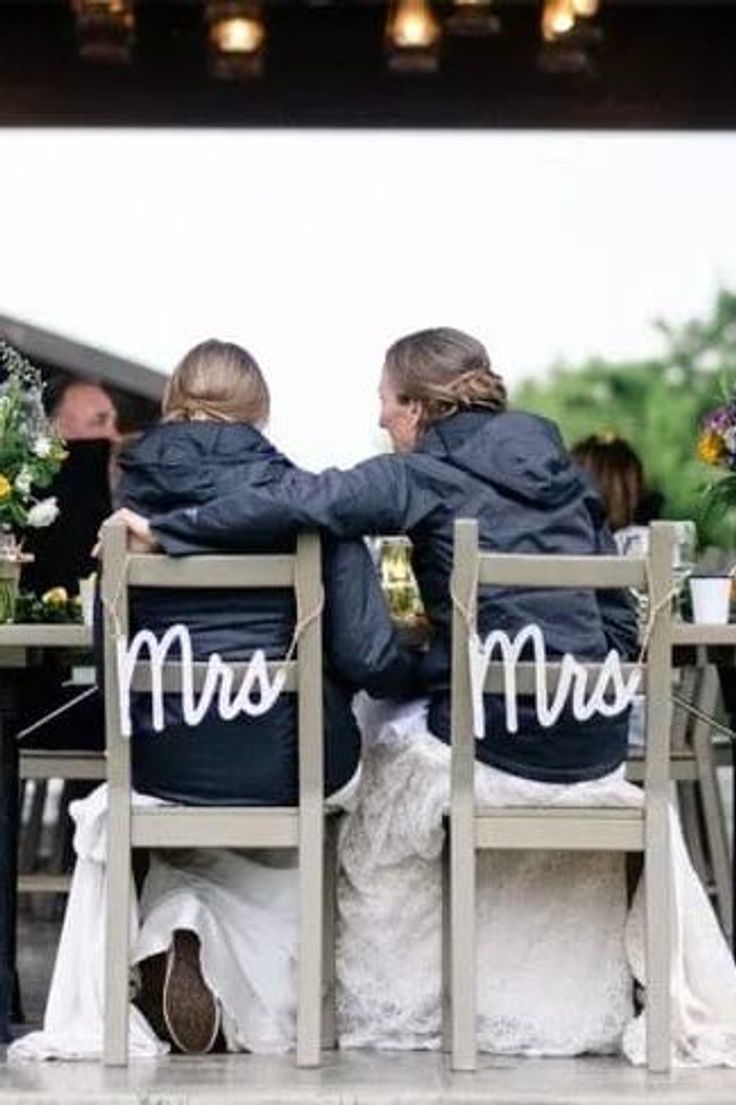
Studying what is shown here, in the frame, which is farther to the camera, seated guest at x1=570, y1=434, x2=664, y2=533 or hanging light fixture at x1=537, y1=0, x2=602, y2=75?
hanging light fixture at x1=537, y1=0, x2=602, y2=75

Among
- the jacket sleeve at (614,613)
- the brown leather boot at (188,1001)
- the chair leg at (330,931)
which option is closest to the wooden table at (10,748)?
the brown leather boot at (188,1001)

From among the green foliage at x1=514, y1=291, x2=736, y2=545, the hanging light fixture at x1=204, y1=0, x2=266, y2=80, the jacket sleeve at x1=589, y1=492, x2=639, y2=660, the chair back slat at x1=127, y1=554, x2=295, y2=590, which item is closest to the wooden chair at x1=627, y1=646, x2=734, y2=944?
the green foliage at x1=514, y1=291, x2=736, y2=545

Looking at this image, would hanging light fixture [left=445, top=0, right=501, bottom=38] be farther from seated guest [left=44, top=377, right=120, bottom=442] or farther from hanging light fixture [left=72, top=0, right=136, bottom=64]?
seated guest [left=44, top=377, right=120, bottom=442]

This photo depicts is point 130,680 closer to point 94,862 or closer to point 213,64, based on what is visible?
point 94,862

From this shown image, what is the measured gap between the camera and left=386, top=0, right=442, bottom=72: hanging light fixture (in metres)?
9.16

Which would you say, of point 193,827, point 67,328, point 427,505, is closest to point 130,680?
point 193,827

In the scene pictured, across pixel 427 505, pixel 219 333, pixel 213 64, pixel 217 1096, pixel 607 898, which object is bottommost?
pixel 217 1096

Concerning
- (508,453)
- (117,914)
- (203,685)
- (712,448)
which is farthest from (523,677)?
(712,448)

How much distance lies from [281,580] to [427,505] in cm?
31

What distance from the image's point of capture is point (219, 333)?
9625 mm

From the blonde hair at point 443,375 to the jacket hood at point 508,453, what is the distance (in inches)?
1.7

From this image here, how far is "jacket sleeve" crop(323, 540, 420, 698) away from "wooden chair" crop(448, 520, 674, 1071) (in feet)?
0.54

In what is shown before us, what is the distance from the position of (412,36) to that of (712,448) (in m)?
4.21

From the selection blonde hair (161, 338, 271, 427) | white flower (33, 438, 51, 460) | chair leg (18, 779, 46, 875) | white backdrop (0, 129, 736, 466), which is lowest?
chair leg (18, 779, 46, 875)
